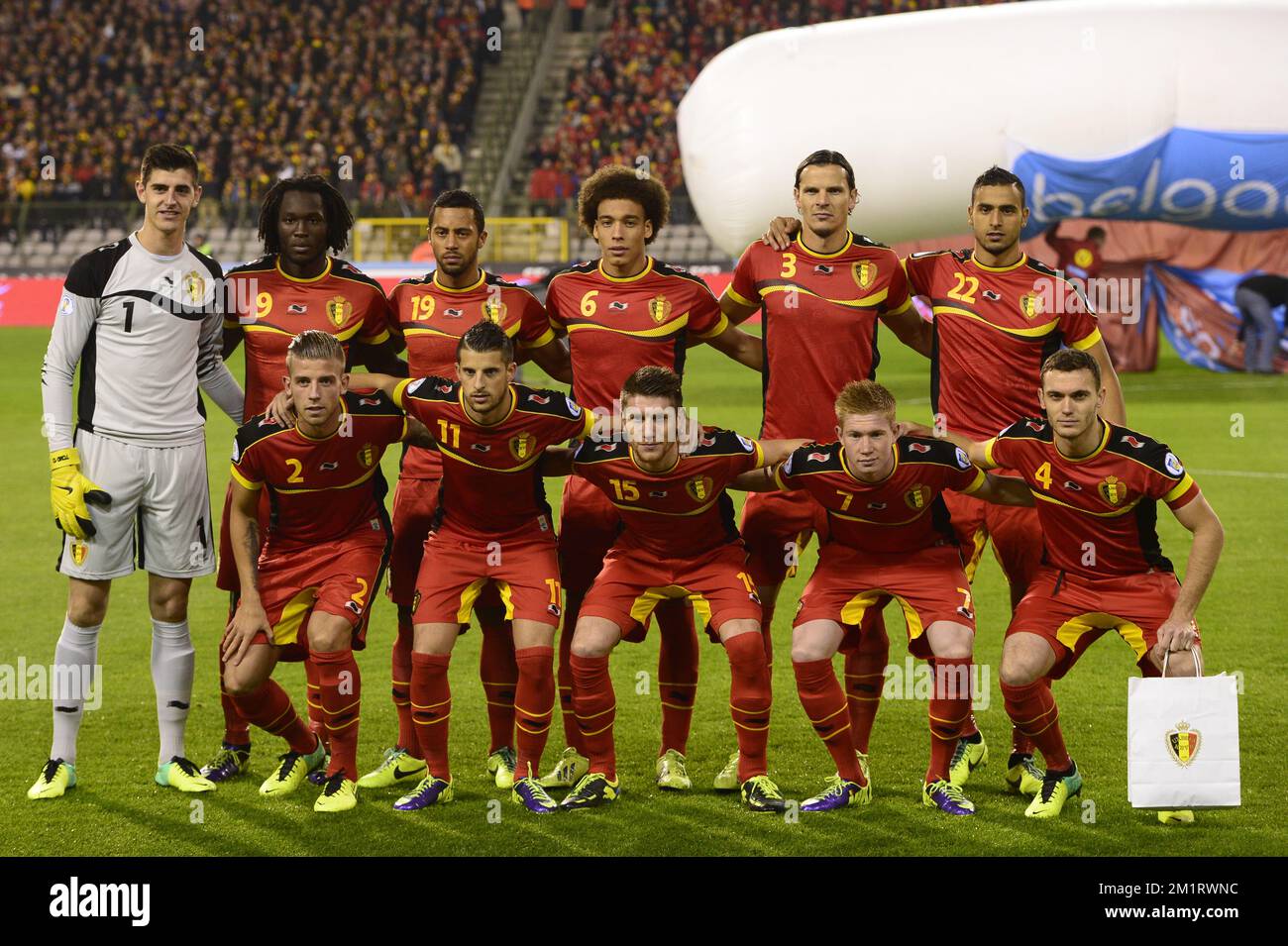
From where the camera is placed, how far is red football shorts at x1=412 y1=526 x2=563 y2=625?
4922mm

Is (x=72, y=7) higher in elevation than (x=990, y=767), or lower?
higher

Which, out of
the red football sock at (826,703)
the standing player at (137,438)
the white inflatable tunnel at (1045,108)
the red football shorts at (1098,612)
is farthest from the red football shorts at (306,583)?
the white inflatable tunnel at (1045,108)

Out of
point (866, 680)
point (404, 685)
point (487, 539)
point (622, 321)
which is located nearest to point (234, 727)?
point (404, 685)

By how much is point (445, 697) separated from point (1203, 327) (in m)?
15.3

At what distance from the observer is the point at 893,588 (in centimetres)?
492

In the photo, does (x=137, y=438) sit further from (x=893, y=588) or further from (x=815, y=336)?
(x=893, y=588)

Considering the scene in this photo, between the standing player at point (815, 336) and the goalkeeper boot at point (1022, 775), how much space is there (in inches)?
19.4

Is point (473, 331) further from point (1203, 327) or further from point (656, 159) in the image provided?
point (656, 159)

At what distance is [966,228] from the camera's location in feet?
50.9

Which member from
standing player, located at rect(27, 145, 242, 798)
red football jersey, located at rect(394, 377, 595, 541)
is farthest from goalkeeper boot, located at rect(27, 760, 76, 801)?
red football jersey, located at rect(394, 377, 595, 541)

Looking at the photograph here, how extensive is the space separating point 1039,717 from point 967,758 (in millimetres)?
479

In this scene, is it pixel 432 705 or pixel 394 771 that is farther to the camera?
pixel 394 771

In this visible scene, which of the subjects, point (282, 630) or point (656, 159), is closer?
point (282, 630)
